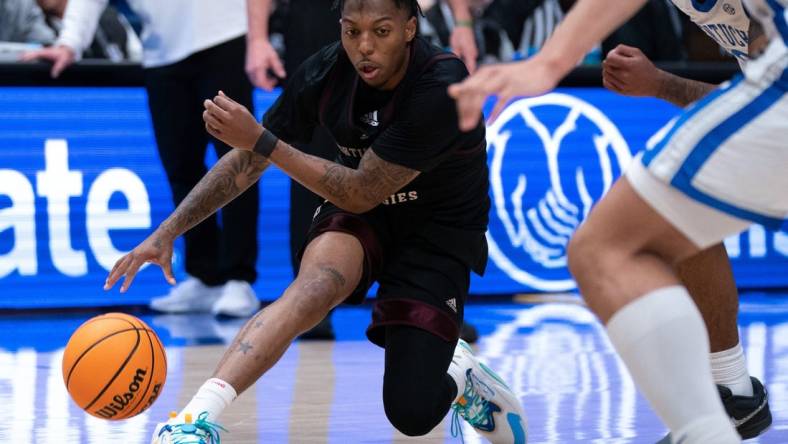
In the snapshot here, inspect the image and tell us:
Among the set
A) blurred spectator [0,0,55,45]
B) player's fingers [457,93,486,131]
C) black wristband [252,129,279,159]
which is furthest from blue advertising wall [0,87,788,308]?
player's fingers [457,93,486,131]

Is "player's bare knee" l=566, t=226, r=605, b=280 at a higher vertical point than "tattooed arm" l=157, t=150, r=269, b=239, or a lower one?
higher

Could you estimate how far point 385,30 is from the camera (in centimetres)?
423

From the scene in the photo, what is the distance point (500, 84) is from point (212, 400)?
1498 millimetres

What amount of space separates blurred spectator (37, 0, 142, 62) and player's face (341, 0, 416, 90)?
18.0 ft

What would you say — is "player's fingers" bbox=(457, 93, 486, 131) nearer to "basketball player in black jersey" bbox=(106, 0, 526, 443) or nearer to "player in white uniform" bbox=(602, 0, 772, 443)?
"basketball player in black jersey" bbox=(106, 0, 526, 443)

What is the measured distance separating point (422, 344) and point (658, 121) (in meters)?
4.79

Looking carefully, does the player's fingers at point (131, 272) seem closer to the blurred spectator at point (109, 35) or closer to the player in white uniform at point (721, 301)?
the player in white uniform at point (721, 301)

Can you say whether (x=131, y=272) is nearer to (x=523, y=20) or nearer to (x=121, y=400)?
(x=121, y=400)

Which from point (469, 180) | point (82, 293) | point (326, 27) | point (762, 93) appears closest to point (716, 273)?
point (469, 180)

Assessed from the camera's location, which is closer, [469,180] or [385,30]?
[385,30]

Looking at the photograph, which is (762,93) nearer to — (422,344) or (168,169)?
(422,344)

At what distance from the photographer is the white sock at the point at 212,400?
148 inches

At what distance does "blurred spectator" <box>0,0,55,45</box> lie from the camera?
354 inches

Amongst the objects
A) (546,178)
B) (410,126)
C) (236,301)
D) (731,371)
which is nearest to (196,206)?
(410,126)
